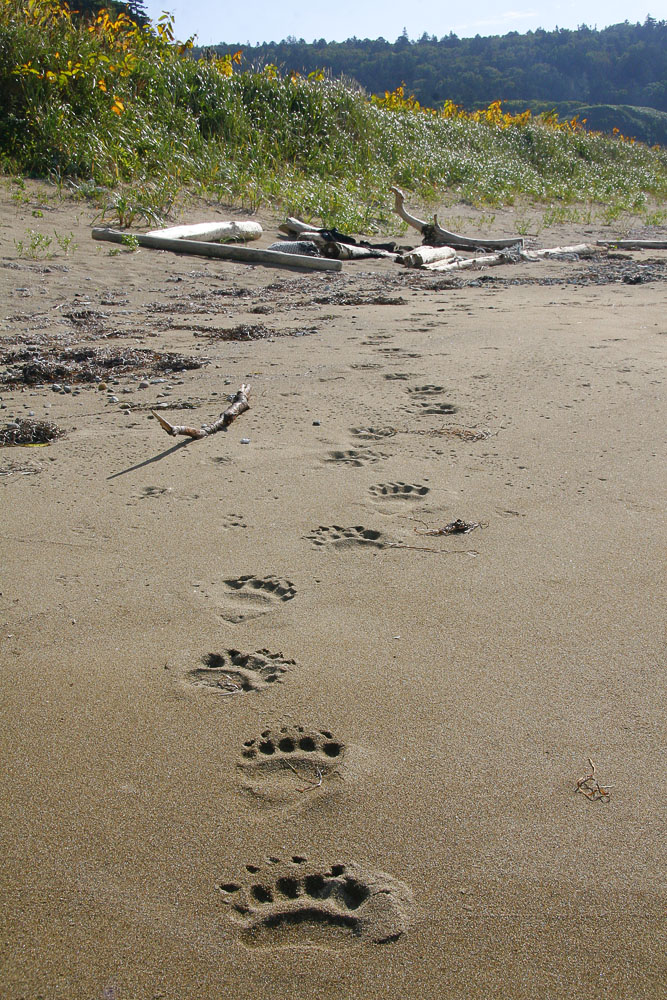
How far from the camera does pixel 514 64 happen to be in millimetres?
68000

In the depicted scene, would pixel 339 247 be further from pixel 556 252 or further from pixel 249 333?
pixel 249 333

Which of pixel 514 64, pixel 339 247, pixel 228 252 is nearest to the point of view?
pixel 228 252

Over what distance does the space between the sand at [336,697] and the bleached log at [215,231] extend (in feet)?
14.6

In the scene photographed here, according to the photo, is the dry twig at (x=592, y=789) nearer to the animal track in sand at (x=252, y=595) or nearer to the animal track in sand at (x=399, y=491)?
the animal track in sand at (x=252, y=595)

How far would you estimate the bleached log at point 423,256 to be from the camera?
764 cm

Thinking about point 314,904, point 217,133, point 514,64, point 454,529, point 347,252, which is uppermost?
point 514,64

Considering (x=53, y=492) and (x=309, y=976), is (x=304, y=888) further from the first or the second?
(x=53, y=492)

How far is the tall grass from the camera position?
8.54 m

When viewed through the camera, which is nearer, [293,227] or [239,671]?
[239,671]

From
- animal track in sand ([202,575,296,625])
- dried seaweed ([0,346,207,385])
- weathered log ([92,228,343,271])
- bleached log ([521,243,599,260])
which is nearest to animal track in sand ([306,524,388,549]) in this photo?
animal track in sand ([202,575,296,625])

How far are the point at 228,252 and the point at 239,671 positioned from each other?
6221 millimetres

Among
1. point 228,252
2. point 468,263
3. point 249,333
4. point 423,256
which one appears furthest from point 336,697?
point 468,263

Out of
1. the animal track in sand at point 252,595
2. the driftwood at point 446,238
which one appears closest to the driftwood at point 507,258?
the driftwood at point 446,238

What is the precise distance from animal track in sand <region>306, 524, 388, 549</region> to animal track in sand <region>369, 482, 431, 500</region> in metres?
0.24
